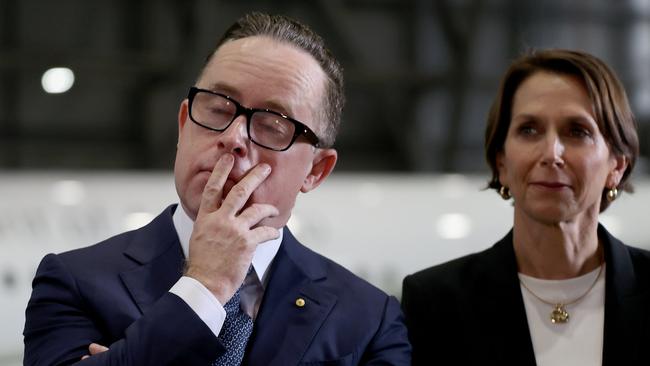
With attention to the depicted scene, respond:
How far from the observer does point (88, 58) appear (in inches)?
323

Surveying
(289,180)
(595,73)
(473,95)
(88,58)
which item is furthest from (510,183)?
(473,95)

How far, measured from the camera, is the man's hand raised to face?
1336mm

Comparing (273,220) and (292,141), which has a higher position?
(292,141)

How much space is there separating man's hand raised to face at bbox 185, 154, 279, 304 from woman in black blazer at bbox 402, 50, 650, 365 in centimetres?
78

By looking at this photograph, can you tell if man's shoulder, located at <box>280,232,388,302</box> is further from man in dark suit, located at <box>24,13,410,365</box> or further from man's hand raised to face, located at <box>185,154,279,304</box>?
man's hand raised to face, located at <box>185,154,279,304</box>

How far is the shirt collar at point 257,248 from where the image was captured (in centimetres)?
157

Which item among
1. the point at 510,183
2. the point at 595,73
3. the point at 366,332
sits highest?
the point at 595,73

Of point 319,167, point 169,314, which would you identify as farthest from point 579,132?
point 169,314

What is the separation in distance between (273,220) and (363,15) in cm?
853

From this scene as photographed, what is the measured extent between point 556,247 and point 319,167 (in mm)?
696

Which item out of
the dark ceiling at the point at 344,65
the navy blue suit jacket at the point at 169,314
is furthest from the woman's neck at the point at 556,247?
the dark ceiling at the point at 344,65

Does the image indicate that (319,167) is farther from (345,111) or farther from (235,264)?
(345,111)

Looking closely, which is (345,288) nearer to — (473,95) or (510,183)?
(510,183)

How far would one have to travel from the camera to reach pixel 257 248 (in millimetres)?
1568
